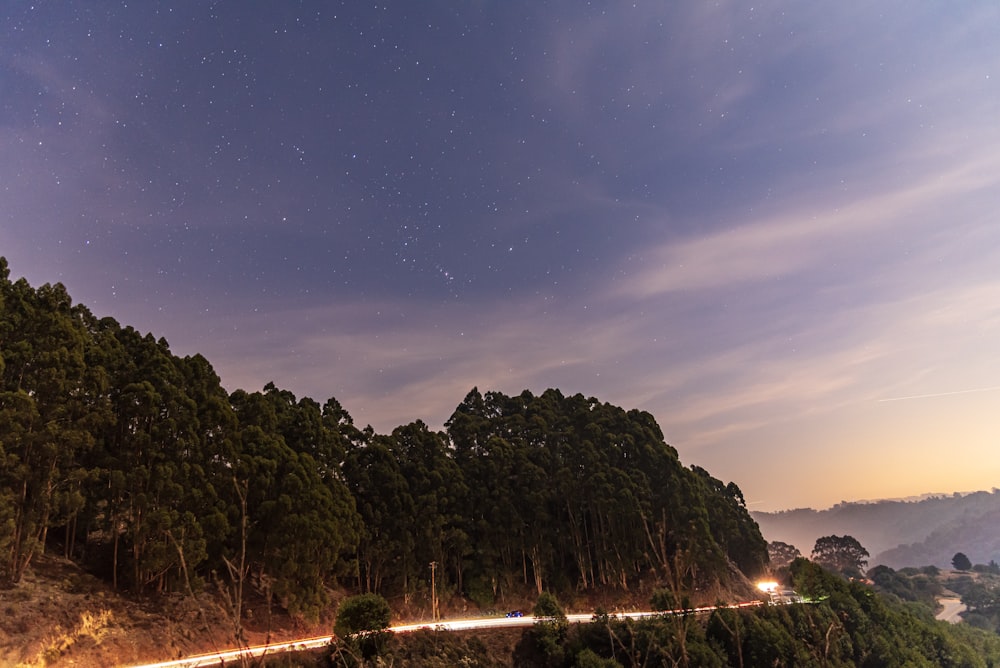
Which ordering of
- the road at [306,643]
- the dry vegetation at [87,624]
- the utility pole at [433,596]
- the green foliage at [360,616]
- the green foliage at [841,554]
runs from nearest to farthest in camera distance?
the dry vegetation at [87,624], the road at [306,643], the green foliage at [360,616], the utility pole at [433,596], the green foliage at [841,554]

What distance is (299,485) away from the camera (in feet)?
122

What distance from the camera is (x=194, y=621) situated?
101 feet

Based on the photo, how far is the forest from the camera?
95.7 feet

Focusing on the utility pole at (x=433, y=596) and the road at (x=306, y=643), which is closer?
the road at (x=306, y=643)

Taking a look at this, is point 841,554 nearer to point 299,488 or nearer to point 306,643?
point 299,488

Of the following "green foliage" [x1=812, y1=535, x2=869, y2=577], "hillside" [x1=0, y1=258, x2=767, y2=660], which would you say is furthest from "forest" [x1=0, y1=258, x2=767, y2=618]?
"green foliage" [x1=812, y1=535, x2=869, y2=577]

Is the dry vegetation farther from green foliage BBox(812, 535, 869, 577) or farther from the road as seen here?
green foliage BBox(812, 535, 869, 577)

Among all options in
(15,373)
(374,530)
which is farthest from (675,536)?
(15,373)

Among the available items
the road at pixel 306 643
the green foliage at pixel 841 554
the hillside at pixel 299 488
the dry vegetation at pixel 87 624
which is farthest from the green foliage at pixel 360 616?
the green foliage at pixel 841 554

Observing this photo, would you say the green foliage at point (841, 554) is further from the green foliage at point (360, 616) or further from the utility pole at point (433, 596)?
the green foliage at point (360, 616)

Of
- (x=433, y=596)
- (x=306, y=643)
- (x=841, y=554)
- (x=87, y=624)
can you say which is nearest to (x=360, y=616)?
(x=306, y=643)

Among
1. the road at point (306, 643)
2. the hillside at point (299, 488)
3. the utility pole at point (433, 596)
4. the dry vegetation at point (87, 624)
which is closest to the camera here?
the dry vegetation at point (87, 624)

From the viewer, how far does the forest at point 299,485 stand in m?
29.2

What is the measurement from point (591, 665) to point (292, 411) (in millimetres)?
26539
